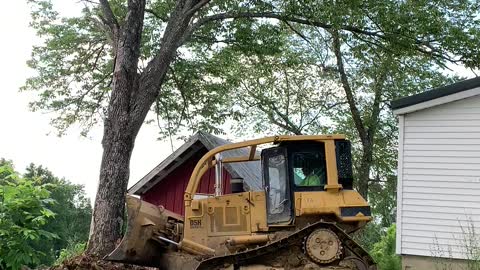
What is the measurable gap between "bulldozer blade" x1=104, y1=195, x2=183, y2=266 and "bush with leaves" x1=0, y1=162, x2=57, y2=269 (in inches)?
134

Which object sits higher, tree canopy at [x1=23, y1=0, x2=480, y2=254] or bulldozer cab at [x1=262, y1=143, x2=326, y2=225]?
tree canopy at [x1=23, y1=0, x2=480, y2=254]

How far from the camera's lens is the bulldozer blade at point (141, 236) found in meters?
9.61

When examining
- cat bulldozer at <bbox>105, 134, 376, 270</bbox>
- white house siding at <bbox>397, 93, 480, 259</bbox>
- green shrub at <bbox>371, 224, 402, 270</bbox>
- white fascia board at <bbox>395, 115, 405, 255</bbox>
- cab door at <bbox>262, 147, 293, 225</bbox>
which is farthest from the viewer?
green shrub at <bbox>371, 224, 402, 270</bbox>

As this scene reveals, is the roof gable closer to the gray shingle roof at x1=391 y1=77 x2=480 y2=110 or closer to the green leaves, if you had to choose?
the gray shingle roof at x1=391 y1=77 x2=480 y2=110

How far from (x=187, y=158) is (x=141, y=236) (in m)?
10.5

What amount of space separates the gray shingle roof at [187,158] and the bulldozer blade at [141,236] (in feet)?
22.2

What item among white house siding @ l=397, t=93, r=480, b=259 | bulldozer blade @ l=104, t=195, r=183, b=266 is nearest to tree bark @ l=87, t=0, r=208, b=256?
bulldozer blade @ l=104, t=195, r=183, b=266

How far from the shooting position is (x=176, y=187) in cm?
2094

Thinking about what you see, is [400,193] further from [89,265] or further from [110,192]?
[89,265]

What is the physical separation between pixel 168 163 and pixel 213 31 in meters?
5.60

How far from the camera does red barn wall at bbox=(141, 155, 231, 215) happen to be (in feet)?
66.3

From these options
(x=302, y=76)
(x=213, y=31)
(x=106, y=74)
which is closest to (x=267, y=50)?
(x=213, y=31)

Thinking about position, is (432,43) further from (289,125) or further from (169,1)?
(289,125)

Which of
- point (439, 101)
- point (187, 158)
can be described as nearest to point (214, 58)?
point (187, 158)
